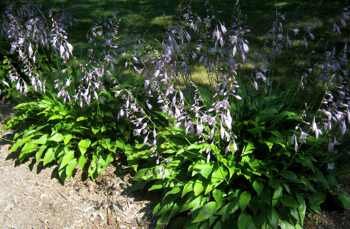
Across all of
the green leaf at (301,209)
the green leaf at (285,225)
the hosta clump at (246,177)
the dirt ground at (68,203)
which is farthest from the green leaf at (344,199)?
the dirt ground at (68,203)

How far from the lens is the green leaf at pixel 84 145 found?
5.95 metres

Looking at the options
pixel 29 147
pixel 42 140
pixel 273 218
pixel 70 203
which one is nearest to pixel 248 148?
pixel 273 218

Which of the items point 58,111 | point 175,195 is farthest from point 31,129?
point 175,195

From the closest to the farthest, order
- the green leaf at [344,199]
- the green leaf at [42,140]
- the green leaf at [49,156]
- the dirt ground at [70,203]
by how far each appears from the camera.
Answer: the green leaf at [344,199]
the dirt ground at [70,203]
the green leaf at [49,156]
the green leaf at [42,140]

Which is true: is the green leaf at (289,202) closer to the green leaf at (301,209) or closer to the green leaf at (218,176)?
the green leaf at (301,209)

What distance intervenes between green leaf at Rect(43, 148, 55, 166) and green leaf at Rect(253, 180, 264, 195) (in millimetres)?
2771

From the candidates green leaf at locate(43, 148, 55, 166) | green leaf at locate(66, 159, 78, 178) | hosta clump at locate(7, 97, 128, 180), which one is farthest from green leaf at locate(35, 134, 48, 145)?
green leaf at locate(66, 159, 78, 178)

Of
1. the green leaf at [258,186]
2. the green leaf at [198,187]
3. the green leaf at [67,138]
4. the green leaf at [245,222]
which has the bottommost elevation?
the green leaf at [245,222]

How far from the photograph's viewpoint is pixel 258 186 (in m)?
4.68

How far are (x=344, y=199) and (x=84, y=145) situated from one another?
10.2 ft

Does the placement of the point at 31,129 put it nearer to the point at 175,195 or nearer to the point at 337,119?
the point at 175,195

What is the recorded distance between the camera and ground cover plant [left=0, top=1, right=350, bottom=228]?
454cm

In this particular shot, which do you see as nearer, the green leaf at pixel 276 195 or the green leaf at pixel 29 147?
the green leaf at pixel 276 195

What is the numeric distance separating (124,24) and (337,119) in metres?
6.63
